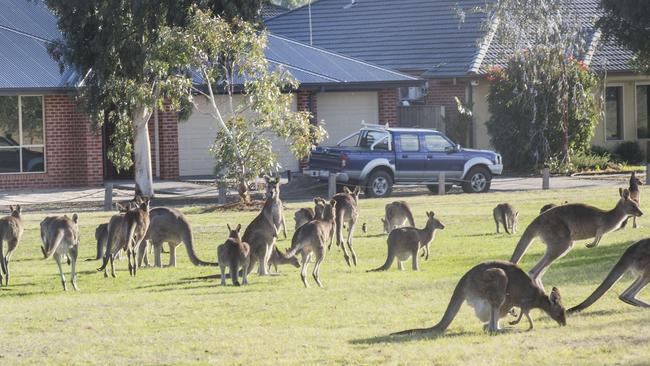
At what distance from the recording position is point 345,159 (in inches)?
1400

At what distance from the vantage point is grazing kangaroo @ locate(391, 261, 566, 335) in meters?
12.5

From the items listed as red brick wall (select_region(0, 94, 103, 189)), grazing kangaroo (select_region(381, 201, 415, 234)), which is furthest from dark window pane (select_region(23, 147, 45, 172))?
grazing kangaroo (select_region(381, 201, 415, 234))

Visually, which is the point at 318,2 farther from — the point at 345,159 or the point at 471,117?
the point at 345,159

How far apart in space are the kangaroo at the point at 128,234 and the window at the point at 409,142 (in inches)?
698

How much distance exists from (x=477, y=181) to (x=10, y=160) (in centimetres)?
1410

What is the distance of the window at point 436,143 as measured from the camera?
37.2 m

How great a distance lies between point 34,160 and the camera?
40219 millimetres

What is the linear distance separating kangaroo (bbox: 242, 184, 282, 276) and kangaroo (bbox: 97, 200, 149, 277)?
1.73 meters

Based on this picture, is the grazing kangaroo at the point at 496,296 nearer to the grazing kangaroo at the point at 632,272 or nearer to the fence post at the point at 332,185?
the grazing kangaroo at the point at 632,272

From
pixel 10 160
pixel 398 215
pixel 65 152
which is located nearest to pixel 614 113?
pixel 65 152

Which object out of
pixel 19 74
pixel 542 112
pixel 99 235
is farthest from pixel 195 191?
pixel 99 235

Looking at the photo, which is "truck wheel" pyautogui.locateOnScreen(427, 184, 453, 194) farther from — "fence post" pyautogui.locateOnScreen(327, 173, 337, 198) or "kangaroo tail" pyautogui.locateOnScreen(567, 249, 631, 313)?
"kangaroo tail" pyautogui.locateOnScreen(567, 249, 631, 313)

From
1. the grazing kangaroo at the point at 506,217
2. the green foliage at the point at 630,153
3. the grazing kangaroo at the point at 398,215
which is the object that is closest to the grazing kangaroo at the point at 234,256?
the grazing kangaroo at the point at 398,215

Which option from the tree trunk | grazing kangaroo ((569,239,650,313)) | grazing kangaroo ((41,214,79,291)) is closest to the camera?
grazing kangaroo ((569,239,650,313))
